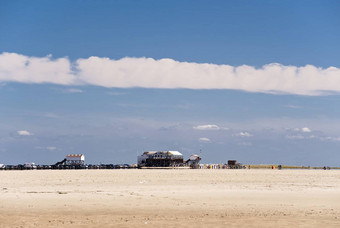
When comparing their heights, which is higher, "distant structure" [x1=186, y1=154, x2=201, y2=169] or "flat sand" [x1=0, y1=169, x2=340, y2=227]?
"distant structure" [x1=186, y1=154, x2=201, y2=169]

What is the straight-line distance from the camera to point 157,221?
18656 mm


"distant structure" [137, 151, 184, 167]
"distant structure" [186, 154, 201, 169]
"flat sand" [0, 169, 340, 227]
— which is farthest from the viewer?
"distant structure" [186, 154, 201, 169]

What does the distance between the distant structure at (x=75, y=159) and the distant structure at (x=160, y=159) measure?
2323cm

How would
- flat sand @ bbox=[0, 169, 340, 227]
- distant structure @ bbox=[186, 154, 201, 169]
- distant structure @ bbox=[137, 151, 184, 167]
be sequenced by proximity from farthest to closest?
1. distant structure @ bbox=[186, 154, 201, 169]
2. distant structure @ bbox=[137, 151, 184, 167]
3. flat sand @ bbox=[0, 169, 340, 227]

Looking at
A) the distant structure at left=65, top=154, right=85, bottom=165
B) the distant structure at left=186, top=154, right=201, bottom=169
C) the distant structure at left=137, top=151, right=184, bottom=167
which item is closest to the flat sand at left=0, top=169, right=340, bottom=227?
the distant structure at left=137, top=151, right=184, bottom=167

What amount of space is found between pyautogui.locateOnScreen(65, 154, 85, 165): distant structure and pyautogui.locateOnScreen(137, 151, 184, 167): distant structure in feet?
76.2

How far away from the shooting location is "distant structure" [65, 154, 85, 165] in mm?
180125

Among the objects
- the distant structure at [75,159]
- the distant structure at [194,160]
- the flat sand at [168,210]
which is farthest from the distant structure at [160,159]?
the flat sand at [168,210]

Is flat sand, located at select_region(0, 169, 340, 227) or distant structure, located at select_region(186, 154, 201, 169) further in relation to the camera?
distant structure, located at select_region(186, 154, 201, 169)

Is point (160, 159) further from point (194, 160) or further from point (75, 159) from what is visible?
point (75, 159)

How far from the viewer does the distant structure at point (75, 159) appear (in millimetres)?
180125

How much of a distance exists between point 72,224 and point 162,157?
153117 mm

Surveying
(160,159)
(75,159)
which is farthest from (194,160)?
(75,159)

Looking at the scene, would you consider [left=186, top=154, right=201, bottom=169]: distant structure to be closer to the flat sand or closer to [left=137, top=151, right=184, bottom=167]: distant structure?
[left=137, top=151, right=184, bottom=167]: distant structure
